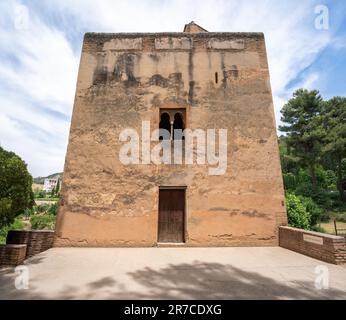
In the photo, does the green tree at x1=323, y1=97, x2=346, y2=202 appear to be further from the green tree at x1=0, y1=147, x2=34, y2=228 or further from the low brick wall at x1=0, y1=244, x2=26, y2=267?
the low brick wall at x1=0, y1=244, x2=26, y2=267

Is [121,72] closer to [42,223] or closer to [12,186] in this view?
[12,186]

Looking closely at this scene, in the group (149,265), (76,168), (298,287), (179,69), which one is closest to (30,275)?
(149,265)

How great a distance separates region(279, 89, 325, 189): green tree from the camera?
25.8 meters

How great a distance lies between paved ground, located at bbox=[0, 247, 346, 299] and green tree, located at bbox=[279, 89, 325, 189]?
77.3 feet

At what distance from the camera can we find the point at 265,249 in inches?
268

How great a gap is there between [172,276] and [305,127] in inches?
1084

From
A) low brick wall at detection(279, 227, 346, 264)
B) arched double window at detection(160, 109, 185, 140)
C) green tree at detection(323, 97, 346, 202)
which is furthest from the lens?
green tree at detection(323, 97, 346, 202)

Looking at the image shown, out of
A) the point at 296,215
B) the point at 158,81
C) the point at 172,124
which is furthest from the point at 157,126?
the point at 296,215

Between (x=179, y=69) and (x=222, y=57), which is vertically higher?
(x=222, y=57)

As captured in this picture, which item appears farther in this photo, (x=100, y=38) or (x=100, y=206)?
(x=100, y=38)

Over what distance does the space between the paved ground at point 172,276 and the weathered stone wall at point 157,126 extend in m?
1.07

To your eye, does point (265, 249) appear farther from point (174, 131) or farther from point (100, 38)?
point (100, 38)

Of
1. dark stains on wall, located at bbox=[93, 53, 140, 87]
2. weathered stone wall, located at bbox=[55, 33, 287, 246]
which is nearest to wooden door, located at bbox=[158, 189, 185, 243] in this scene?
weathered stone wall, located at bbox=[55, 33, 287, 246]
